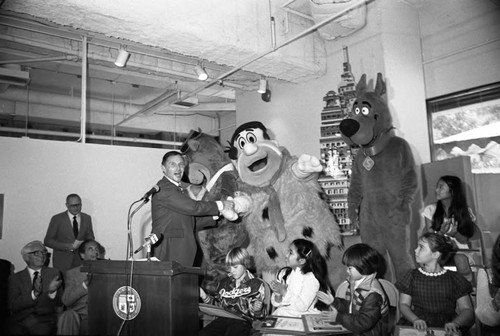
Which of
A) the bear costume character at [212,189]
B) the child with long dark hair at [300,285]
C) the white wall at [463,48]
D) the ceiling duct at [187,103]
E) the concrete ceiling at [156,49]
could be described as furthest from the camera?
the ceiling duct at [187,103]

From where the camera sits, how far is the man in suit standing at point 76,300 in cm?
322

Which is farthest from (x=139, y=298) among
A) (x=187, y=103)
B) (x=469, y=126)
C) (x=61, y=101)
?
(x=61, y=101)

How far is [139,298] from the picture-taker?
2521mm

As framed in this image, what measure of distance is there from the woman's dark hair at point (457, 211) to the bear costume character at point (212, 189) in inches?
63.2

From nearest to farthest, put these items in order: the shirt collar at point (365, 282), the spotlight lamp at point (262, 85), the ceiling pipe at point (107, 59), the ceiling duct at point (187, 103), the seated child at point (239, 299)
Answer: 1. the shirt collar at point (365, 282)
2. the seated child at point (239, 299)
3. the ceiling pipe at point (107, 59)
4. the spotlight lamp at point (262, 85)
5. the ceiling duct at point (187, 103)

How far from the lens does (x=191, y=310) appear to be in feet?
8.91

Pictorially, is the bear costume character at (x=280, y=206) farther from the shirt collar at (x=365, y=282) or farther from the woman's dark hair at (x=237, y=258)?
the shirt collar at (x=365, y=282)

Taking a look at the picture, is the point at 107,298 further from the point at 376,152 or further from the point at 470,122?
the point at 470,122

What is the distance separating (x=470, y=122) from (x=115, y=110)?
504 centimetres

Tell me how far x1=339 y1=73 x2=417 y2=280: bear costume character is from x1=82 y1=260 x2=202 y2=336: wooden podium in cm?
180

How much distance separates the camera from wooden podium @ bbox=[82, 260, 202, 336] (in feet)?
8.06

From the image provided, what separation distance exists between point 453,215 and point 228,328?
1.88 metres

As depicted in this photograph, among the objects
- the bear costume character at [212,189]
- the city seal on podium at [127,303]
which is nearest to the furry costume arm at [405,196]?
the bear costume character at [212,189]

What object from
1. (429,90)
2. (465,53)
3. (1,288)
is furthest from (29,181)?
(465,53)
